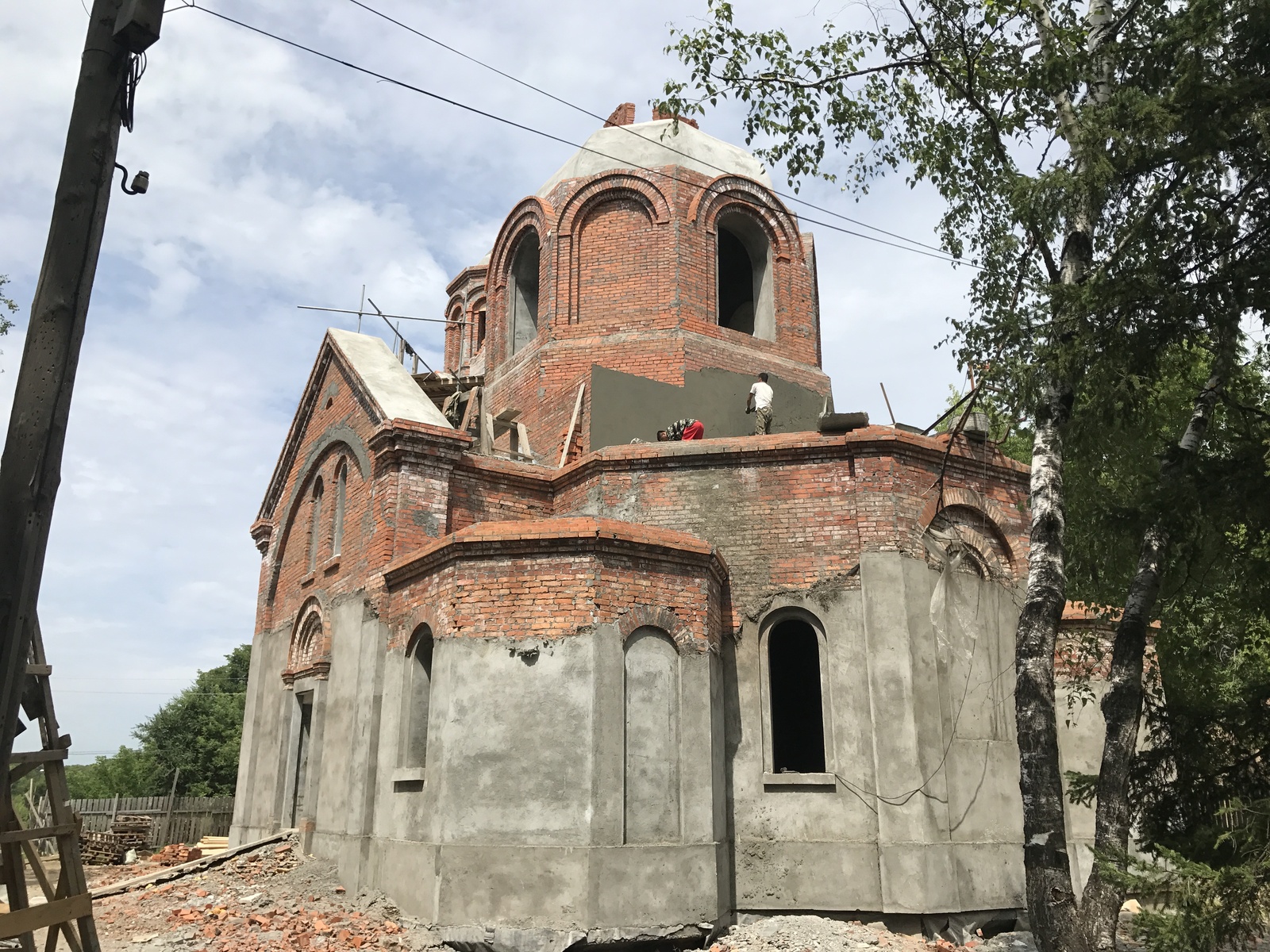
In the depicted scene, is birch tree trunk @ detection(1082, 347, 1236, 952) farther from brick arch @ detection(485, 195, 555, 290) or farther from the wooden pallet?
brick arch @ detection(485, 195, 555, 290)

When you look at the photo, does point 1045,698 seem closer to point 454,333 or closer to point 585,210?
point 585,210

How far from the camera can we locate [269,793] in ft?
55.2

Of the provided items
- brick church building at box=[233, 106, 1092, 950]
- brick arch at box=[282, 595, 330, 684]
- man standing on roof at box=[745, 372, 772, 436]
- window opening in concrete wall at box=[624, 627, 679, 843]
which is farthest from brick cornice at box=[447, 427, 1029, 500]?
brick arch at box=[282, 595, 330, 684]

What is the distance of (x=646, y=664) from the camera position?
453 inches

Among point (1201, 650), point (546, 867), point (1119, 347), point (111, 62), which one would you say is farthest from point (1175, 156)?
point (546, 867)

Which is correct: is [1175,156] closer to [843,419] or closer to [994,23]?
[994,23]

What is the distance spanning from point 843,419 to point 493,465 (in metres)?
4.85

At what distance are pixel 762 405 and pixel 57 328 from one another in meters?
11.5

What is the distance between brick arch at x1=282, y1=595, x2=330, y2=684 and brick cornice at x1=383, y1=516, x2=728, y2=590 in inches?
186

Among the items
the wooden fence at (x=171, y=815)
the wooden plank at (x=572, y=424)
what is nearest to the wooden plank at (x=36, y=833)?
the wooden plank at (x=572, y=424)

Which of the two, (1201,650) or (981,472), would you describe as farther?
(981,472)

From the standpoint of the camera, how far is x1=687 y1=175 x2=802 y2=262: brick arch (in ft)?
61.2

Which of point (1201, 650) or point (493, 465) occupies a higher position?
point (493, 465)

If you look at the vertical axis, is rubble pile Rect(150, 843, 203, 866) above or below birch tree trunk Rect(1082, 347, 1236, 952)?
below
